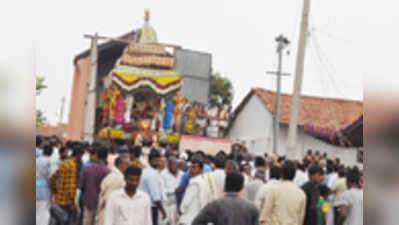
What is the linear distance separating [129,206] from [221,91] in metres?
36.7

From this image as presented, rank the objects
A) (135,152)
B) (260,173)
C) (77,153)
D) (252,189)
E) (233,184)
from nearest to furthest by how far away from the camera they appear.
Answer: (233,184), (252,189), (260,173), (135,152), (77,153)

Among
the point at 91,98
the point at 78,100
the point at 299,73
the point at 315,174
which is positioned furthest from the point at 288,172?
the point at 78,100

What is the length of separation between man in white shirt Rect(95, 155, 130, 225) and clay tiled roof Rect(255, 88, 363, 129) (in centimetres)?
2017

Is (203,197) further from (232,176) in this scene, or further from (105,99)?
(105,99)

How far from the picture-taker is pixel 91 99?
25938mm

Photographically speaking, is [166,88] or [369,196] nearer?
[369,196]

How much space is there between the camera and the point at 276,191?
554 cm

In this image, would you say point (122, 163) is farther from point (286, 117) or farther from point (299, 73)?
point (286, 117)

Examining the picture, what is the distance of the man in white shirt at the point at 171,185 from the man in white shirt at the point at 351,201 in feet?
8.28

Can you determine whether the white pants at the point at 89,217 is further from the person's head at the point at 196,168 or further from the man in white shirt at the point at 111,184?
the person's head at the point at 196,168

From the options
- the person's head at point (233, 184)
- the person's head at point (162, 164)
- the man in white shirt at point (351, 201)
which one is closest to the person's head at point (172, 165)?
the person's head at point (162, 164)

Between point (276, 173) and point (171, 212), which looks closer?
point (276, 173)

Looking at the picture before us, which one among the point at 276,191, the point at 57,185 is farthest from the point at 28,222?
the point at 57,185

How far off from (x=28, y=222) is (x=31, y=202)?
0.06 m
